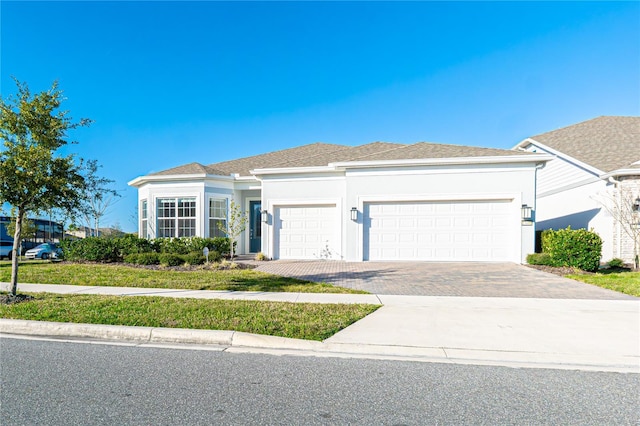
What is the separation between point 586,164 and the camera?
48.8 ft

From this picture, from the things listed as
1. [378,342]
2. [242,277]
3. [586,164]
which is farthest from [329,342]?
[586,164]

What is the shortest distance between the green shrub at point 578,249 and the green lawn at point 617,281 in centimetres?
54

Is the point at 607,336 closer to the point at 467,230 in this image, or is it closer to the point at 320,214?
the point at 467,230

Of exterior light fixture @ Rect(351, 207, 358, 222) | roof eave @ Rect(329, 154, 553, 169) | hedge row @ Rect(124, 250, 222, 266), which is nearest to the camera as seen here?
hedge row @ Rect(124, 250, 222, 266)

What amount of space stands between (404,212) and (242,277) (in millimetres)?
7049

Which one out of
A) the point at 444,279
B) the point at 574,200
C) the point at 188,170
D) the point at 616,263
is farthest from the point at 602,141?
the point at 188,170

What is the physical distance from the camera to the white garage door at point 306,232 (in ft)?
48.1

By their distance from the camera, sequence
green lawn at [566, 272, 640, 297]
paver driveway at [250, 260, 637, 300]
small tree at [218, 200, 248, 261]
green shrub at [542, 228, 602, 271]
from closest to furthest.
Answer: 1. paver driveway at [250, 260, 637, 300]
2. green lawn at [566, 272, 640, 297]
3. green shrub at [542, 228, 602, 271]
4. small tree at [218, 200, 248, 261]

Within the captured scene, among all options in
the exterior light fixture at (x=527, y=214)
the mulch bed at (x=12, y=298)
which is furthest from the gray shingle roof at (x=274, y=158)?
the mulch bed at (x=12, y=298)

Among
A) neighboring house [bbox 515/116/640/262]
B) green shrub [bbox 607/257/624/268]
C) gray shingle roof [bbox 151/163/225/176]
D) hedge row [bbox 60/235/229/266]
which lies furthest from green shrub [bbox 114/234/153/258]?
neighboring house [bbox 515/116/640/262]

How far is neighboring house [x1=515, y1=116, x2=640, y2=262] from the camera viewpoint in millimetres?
13172

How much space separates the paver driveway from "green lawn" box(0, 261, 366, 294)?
91 centimetres

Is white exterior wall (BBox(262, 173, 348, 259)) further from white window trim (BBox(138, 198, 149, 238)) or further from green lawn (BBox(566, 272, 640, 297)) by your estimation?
green lawn (BBox(566, 272, 640, 297))

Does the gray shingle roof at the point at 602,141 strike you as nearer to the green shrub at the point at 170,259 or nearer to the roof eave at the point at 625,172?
the roof eave at the point at 625,172
